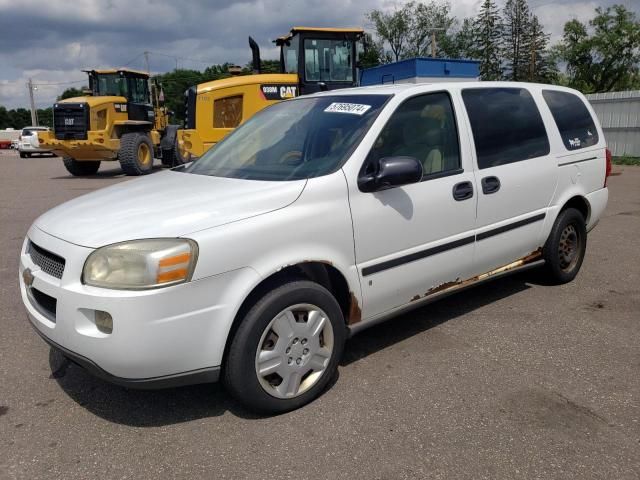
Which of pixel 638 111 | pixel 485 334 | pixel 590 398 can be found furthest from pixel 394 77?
pixel 590 398

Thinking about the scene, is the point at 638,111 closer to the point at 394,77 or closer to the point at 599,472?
the point at 394,77

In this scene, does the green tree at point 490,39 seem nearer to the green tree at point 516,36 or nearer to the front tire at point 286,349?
the green tree at point 516,36

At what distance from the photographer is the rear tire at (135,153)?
15.7 meters

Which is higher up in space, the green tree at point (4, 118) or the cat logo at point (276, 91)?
the green tree at point (4, 118)

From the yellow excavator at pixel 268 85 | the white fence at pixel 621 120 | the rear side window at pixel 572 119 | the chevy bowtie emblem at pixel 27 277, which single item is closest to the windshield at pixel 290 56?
the yellow excavator at pixel 268 85

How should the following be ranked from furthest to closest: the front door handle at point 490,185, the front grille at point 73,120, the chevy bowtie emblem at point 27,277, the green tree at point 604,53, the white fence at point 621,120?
the green tree at point 604,53 < the white fence at point 621,120 < the front grille at point 73,120 < the front door handle at point 490,185 < the chevy bowtie emblem at point 27,277

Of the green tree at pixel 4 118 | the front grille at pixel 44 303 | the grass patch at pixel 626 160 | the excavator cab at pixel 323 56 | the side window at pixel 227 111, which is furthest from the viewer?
the green tree at pixel 4 118

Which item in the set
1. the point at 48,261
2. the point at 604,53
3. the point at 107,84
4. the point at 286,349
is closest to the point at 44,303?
the point at 48,261

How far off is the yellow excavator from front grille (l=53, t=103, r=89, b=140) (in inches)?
191

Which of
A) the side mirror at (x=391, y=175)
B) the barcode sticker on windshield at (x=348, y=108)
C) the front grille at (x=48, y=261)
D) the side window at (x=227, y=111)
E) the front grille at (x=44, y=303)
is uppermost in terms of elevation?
the side window at (x=227, y=111)

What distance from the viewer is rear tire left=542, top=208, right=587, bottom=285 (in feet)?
15.2

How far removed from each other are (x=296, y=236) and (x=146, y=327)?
0.86 meters

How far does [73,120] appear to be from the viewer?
50.8 feet

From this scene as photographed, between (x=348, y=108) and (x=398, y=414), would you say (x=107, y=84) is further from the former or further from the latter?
(x=398, y=414)
